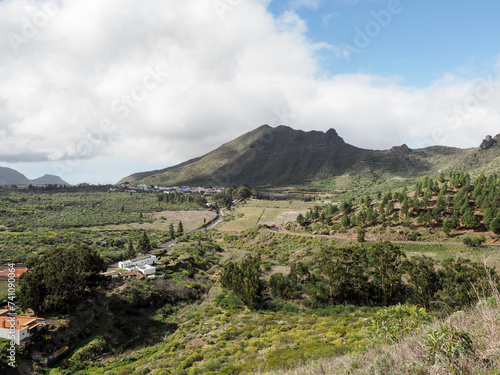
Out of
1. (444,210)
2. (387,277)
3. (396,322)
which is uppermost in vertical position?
(444,210)

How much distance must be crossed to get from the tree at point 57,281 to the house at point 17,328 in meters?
2.49

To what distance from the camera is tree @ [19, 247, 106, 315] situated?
24.6 m

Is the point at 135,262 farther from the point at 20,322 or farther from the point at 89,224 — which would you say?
the point at 89,224

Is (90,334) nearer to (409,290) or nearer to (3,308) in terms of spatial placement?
(3,308)

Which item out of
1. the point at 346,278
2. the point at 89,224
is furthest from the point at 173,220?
the point at 346,278

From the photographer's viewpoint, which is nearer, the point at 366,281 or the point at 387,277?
the point at 387,277

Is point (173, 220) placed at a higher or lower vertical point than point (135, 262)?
higher

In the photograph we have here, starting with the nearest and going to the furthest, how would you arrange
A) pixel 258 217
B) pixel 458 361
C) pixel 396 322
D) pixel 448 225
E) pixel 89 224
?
pixel 458 361 → pixel 396 322 → pixel 448 225 → pixel 89 224 → pixel 258 217

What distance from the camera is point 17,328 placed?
20.6 m

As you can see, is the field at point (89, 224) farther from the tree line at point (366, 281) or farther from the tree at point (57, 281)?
the tree line at point (366, 281)

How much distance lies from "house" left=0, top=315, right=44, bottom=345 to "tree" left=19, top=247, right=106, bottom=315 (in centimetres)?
249

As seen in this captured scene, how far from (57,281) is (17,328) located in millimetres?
5619

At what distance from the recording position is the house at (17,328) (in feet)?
66.1

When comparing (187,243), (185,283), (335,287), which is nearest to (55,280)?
(185,283)
